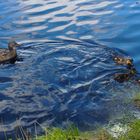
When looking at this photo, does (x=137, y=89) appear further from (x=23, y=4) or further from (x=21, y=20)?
(x=23, y=4)

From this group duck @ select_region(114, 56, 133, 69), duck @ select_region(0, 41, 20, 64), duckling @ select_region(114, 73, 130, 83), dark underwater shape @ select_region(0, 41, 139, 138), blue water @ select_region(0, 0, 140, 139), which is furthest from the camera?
duck @ select_region(0, 41, 20, 64)

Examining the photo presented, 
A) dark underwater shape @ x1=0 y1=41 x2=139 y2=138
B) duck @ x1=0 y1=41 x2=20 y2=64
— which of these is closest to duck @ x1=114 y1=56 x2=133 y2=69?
dark underwater shape @ x1=0 y1=41 x2=139 y2=138

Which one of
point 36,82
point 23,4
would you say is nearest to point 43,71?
point 36,82

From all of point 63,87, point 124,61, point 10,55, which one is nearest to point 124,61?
point 124,61

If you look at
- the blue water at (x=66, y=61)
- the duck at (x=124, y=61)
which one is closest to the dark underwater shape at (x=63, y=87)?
the blue water at (x=66, y=61)

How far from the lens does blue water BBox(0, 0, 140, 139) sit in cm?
802

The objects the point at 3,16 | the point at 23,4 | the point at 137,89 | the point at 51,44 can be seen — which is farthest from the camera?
the point at 23,4

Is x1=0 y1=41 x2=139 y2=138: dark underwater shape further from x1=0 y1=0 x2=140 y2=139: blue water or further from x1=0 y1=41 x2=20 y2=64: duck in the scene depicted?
x1=0 y1=41 x2=20 y2=64: duck

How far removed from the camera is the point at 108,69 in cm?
984

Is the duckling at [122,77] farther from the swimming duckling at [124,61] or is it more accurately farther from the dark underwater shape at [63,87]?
the swimming duckling at [124,61]

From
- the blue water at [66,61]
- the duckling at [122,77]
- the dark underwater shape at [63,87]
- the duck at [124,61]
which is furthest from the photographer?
the duck at [124,61]

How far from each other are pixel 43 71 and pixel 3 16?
196 inches

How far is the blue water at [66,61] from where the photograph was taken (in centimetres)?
802

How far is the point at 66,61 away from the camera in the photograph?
10352mm
